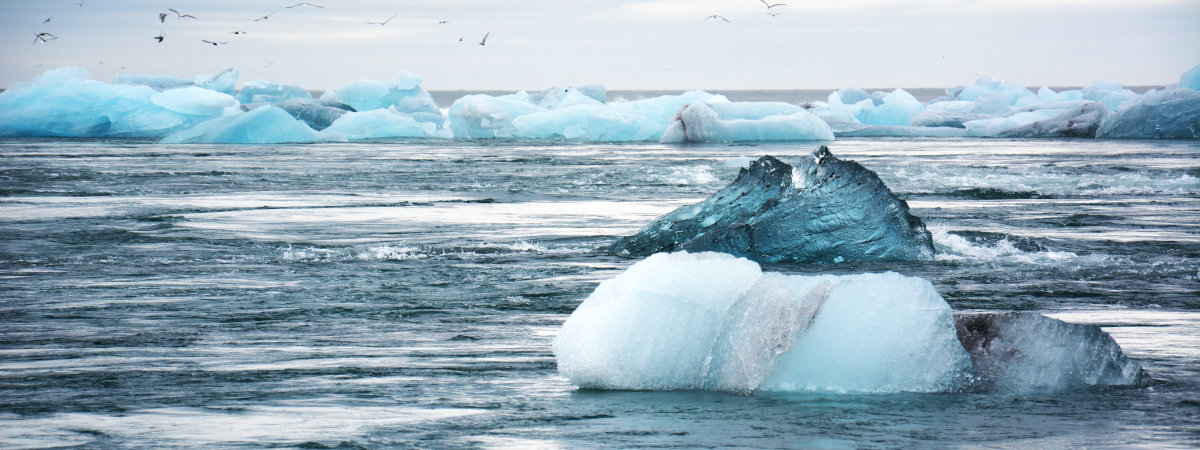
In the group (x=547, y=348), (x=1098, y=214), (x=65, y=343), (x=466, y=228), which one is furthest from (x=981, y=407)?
(x=1098, y=214)

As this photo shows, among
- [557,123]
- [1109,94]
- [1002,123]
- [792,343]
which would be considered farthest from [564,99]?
[792,343]

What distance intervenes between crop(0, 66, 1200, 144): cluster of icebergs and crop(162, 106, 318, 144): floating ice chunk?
3cm

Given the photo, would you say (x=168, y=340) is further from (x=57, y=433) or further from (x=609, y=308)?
(x=609, y=308)

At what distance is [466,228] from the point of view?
11.5 m

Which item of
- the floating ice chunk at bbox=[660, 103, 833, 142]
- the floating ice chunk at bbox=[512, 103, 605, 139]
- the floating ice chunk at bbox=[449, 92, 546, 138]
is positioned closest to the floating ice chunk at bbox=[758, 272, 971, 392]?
the floating ice chunk at bbox=[660, 103, 833, 142]

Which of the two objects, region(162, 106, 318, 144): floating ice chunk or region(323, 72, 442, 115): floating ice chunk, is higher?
region(323, 72, 442, 115): floating ice chunk

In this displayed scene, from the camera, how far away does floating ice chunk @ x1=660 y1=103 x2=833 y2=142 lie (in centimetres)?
3162

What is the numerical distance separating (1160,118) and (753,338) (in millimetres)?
28185

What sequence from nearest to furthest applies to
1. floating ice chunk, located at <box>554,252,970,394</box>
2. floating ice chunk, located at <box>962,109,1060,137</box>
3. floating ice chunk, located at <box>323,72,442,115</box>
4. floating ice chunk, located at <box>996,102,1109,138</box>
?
floating ice chunk, located at <box>554,252,970,394</box>
floating ice chunk, located at <box>996,102,1109,138</box>
floating ice chunk, located at <box>962,109,1060,137</box>
floating ice chunk, located at <box>323,72,442,115</box>

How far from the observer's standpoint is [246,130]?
31.0m

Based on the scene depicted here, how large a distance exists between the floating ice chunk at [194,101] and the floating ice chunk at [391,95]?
690 centimetres

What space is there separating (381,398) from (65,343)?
2.08 m

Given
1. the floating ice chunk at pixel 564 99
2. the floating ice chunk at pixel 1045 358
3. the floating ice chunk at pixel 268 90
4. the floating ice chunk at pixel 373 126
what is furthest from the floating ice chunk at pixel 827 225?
the floating ice chunk at pixel 268 90

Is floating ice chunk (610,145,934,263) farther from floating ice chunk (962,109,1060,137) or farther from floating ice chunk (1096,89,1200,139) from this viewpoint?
floating ice chunk (962,109,1060,137)
